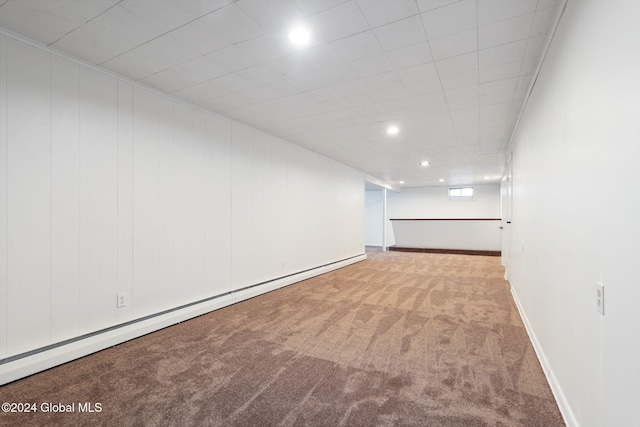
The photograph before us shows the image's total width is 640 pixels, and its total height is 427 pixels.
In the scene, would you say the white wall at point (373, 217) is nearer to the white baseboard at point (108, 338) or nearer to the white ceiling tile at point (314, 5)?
the white baseboard at point (108, 338)

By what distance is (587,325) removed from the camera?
1332mm

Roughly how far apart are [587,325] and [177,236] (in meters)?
3.31

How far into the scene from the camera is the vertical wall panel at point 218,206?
3.51 metres

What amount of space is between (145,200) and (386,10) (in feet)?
8.59

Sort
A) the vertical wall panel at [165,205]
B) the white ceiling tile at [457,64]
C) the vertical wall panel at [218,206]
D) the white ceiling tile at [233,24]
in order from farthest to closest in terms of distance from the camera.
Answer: the vertical wall panel at [218,206]
the vertical wall panel at [165,205]
the white ceiling tile at [457,64]
the white ceiling tile at [233,24]

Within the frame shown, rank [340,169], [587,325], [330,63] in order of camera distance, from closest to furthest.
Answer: [587,325]
[330,63]
[340,169]

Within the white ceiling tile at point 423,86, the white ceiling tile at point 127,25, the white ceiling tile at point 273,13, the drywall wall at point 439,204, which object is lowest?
the drywall wall at point 439,204

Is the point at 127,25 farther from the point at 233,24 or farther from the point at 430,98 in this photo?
the point at 430,98

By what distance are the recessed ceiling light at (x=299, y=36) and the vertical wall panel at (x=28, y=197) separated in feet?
6.17

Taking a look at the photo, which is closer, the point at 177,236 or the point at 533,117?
the point at 533,117

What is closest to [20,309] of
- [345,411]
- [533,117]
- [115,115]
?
[115,115]

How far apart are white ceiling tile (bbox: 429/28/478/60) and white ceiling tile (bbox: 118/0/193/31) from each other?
5.65 ft

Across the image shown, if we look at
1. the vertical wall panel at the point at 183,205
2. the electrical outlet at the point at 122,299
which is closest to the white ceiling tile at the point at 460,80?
the vertical wall panel at the point at 183,205

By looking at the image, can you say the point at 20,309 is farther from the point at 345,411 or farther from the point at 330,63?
the point at 330,63
